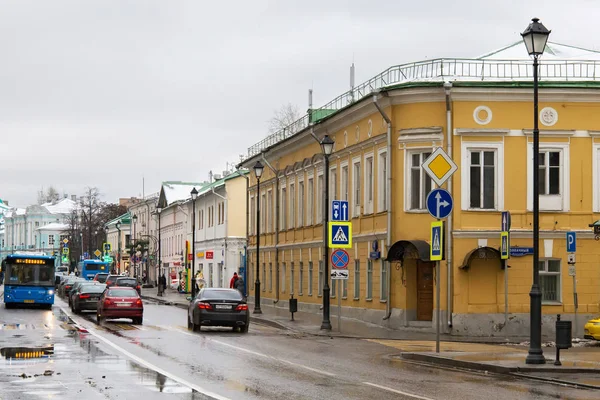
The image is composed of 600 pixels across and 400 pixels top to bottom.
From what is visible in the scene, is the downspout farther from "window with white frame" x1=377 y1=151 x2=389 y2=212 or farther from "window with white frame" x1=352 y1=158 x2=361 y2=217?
"window with white frame" x1=352 y1=158 x2=361 y2=217

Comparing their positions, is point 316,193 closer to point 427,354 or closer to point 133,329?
point 133,329

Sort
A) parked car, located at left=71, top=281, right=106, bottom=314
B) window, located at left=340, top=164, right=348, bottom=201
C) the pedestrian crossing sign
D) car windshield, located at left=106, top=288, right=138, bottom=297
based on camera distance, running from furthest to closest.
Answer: parked car, located at left=71, top=281, right=106, bottom=314 → window, located at left=340, top=164, right=348, bottom=201 → car windshield, located at left=106, top=288, right=138, bottom=297 → the pedestrian crossing sign

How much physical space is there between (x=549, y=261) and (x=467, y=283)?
3.06m

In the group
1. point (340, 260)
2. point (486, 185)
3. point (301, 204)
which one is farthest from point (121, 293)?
point (486, 185)

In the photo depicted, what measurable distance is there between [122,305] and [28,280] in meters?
16.9

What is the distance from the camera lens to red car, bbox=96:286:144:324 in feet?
130

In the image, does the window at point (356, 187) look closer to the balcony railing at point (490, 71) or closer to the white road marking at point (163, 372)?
the balcony railing at point (490, 71)

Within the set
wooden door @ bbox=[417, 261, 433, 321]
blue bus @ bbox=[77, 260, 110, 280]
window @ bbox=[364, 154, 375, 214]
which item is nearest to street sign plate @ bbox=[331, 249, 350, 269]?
wooden door @ bbox=[417, 261, 433, 321]

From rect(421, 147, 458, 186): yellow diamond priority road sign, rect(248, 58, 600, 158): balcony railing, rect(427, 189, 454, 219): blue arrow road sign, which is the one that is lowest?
rect(427, 189, 454, 219): blue arrow road sign

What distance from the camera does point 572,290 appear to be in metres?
35.5

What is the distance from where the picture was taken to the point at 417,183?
120ft

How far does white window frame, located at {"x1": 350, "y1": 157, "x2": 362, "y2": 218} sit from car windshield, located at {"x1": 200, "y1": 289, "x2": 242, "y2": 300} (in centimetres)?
824

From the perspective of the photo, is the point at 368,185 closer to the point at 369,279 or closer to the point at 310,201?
the point at 369,279

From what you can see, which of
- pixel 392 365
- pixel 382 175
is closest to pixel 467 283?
pixel 382 175
